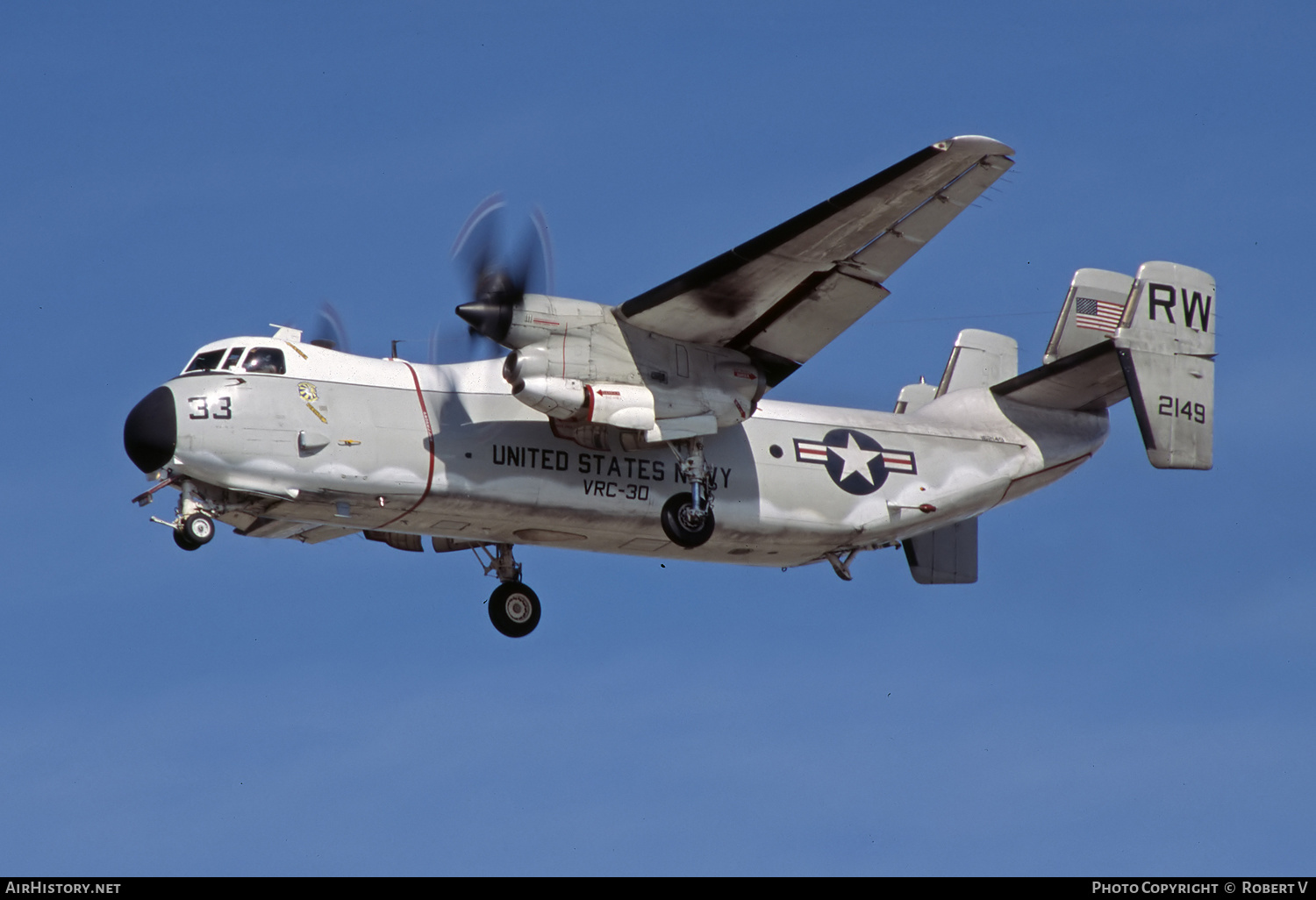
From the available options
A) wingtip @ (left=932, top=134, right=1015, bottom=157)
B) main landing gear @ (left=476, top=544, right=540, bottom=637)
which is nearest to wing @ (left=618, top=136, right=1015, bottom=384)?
wingtip @ (left=932, top=134, right=1015, bottom=157)

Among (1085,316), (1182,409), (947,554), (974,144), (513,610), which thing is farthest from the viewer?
(1085,316)

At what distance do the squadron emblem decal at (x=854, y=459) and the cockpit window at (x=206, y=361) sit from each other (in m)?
7.44

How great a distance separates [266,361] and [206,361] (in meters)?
0.68

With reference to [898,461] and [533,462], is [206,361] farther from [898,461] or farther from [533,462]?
[898,461]

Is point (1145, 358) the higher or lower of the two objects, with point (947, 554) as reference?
higher

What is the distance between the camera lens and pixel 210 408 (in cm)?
2016

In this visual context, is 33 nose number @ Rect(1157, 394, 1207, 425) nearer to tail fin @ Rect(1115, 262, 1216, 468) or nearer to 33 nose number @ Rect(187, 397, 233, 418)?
tail fin @ Rect(1115, 262, 1216, 468)

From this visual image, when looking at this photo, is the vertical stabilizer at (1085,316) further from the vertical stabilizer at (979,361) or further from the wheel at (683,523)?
the wheel at (683,523)

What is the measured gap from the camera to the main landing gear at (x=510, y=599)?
2352cm

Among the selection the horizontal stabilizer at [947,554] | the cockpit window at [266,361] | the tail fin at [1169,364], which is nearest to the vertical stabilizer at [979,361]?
the horizontal stabilizer at [947,554]

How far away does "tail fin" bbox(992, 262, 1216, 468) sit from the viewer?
2400 centimetres

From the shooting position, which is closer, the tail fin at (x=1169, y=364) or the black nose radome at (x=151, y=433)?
the black nose radome at (x=151, y=433)

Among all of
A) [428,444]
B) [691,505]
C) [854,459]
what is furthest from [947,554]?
[428,444]
